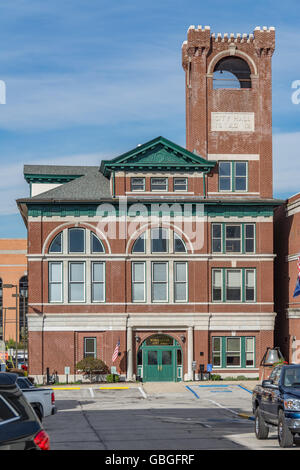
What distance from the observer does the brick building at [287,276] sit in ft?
177

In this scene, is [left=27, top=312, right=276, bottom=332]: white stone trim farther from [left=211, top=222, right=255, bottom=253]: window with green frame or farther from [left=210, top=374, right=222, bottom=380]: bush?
[left=211, top=222, right=255, bottom=253]: window with green frame

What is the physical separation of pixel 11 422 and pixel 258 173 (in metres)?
47.9

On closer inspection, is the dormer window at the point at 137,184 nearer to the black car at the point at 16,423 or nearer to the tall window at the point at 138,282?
the tall window at the point at 138,282

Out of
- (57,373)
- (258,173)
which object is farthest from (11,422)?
(258,173)

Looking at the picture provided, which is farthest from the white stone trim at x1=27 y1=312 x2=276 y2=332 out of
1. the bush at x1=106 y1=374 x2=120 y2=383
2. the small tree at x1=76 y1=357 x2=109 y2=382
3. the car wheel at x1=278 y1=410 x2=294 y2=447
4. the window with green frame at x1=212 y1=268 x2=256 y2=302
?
the car wheel at x1=278 y1=410 x2=294 y2=447

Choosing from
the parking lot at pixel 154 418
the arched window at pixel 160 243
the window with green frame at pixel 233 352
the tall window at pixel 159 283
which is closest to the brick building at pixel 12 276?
the arched window at pixel 160 243

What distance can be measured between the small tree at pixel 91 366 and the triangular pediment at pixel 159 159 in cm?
1271

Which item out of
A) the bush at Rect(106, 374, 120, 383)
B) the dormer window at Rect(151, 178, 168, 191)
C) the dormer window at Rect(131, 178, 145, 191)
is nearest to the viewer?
the bush at Rect(106, 374, 120, 383)

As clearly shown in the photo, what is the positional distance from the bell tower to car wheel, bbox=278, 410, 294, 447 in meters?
35.3

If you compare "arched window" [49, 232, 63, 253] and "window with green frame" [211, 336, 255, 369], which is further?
"window with green frame" [211, 336, 255, 369]

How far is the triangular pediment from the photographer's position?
177 ft
